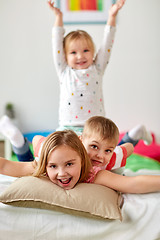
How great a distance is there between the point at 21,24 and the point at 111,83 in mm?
983

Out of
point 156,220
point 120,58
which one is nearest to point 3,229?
point 156,220

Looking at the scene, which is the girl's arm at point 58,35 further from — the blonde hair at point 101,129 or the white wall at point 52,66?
the white wall at point 52,66

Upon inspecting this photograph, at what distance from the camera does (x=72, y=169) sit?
117cm

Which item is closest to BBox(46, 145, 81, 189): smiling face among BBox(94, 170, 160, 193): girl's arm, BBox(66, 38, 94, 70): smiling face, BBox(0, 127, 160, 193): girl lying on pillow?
BBox(0, 127, 160, 193): girl lying on pillow

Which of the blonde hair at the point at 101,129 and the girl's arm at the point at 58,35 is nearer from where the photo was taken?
the blonde hair at the point at 101,129

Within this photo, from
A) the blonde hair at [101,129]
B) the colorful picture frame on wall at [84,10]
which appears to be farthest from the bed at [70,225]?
the colorful picture frame on wall at [84,10]

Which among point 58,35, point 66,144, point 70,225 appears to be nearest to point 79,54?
point 58,35

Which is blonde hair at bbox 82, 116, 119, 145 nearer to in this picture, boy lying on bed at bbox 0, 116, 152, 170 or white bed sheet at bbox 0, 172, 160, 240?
boy lying on bed at bbox 0, 116, 152, 170

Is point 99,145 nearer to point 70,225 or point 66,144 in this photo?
point 66,144

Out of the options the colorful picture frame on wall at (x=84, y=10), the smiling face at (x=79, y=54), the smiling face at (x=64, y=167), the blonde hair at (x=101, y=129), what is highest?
the colorful picture frame on wall at (x=84, y=10)

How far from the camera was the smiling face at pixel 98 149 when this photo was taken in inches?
51.8

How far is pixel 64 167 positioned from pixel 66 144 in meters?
0.09

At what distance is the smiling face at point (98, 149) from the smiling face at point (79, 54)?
71 cm

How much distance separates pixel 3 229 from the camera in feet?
3.55
